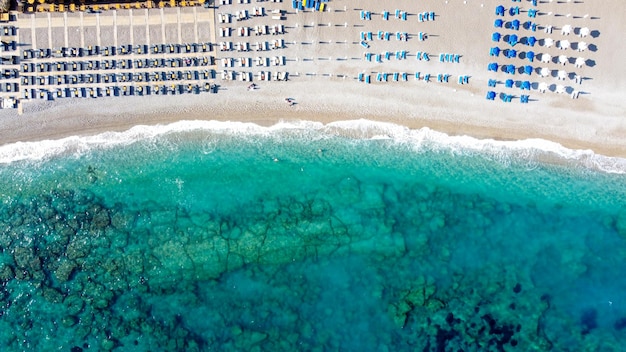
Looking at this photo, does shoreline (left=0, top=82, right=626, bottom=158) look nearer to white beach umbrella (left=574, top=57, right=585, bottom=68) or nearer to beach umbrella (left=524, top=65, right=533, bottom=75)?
beach umbrella (left=524, top=65, right=533, bottom=75)

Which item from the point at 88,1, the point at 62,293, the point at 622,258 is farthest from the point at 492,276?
the point at 88,1

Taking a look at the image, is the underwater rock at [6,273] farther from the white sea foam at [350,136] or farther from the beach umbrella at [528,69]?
the beach umbrella at [528,69]

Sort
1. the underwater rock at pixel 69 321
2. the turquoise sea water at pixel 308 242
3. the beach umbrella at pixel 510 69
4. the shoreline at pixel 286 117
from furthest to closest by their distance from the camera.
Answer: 1. the underwater rock at pixel 69 321
2. the turquoise sea water at pixel 308 242
3. the shoreline at pixel 286 117
4. the beach umbrella at pixel 510 69

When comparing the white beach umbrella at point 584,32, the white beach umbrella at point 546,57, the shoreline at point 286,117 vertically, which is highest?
the white beach umbrella at point 584,32

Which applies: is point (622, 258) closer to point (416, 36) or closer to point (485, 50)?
point (485, 50)

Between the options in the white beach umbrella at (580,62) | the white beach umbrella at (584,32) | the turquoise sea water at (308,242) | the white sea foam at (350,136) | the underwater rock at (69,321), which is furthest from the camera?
the underwater rock at (69,321)

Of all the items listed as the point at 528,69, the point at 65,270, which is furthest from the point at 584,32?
the point at 65,270

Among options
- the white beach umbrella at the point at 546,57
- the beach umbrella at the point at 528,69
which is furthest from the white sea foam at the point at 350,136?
the white beach umbrella at the point at 546,57
